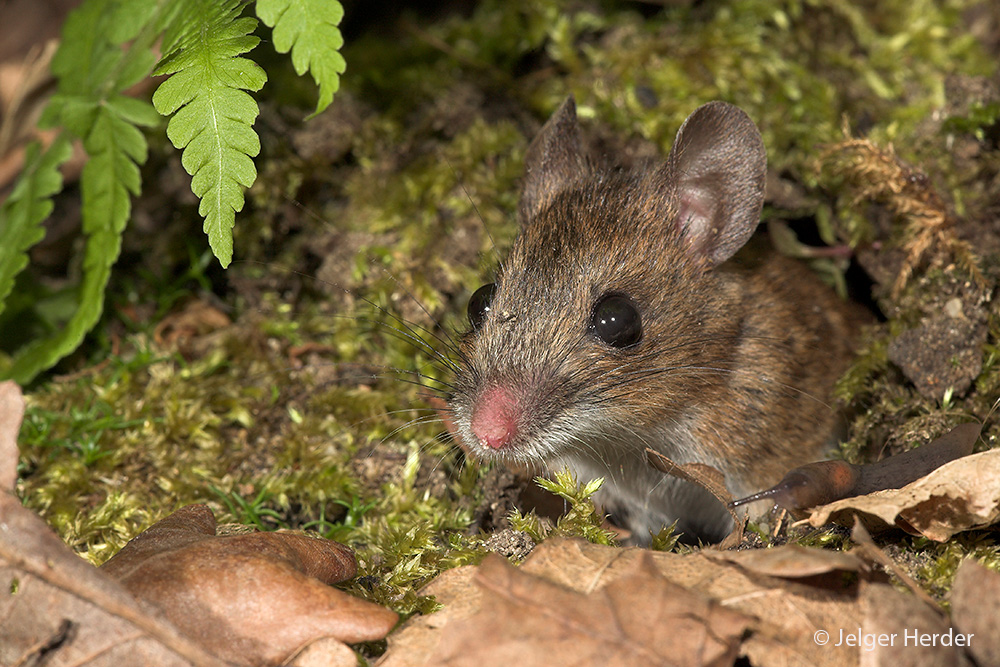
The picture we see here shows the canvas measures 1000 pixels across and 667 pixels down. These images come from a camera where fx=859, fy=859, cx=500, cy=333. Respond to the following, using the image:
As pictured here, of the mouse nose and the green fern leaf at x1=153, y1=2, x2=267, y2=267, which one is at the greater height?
the green fern leaf at x1=153, y1=2, x2=267, y2=267

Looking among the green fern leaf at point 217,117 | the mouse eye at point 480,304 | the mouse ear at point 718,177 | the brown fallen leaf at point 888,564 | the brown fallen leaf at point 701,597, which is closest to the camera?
the brown fallen leaf at point 701,597

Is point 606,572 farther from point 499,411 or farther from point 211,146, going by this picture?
point 211,146

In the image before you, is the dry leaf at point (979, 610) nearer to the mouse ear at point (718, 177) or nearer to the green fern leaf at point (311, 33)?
the mouse ear at point (718, 177)

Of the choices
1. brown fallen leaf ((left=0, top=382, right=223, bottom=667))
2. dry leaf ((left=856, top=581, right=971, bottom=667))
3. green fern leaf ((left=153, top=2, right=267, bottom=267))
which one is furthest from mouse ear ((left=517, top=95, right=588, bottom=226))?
brown fallen leaf ((left=0, top=382, right=223, bottom=667))

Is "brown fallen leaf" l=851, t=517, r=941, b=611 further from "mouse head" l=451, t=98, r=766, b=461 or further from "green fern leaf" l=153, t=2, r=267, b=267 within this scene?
"green fern leaf" l=153, t=2, r=267, b=267

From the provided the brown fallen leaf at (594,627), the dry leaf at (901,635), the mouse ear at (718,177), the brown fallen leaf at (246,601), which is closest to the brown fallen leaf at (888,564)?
the dry leaf at (901,635)

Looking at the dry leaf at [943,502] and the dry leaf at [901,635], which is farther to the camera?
the dry leaf at [943,502]
